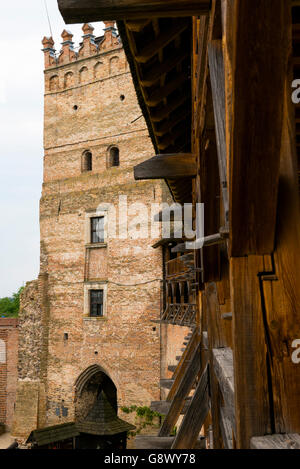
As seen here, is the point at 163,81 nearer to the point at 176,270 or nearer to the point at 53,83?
the point at 176,270

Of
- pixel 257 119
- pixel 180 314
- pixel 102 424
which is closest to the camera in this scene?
pixel 257 119

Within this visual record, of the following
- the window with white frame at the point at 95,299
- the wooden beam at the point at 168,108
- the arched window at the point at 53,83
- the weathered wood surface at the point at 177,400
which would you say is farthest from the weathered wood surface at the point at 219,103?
the arched window at the point at 53,83

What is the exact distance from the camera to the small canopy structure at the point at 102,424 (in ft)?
28.1

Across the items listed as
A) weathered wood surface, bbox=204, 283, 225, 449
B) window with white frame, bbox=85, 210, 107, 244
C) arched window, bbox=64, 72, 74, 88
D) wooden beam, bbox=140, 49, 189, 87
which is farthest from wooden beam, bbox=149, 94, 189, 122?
arched window, bbox=64, 72, 74, 88

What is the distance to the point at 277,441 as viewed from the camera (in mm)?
1264

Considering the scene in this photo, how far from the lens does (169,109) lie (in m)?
4.92

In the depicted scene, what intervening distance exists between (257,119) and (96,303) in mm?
16806

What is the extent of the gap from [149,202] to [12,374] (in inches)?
371

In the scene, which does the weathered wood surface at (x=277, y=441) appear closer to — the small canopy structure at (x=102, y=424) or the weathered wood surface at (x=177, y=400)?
the weathered wood surface at (x=177, y=400)

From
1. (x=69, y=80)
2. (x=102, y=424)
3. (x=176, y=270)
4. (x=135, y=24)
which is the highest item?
(x=69, y=80)

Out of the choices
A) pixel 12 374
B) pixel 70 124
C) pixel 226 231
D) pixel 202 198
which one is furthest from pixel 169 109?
pixel 12 374

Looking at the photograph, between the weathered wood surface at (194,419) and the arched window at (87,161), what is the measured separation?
1602 cm

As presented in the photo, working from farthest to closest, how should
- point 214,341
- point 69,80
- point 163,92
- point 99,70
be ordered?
1. point 69,80
2. point 99,70
3. point 163,92
4. point 214,341

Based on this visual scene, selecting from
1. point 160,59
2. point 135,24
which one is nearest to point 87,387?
point 160,59
